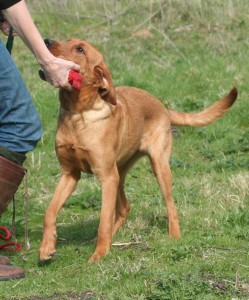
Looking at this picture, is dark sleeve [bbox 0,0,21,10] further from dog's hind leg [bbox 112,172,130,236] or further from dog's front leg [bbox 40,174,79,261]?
dog's hind leg [bbox 112,172,130,236]

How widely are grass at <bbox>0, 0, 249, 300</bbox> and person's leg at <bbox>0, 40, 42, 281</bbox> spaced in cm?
62

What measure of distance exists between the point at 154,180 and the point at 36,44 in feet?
11.8

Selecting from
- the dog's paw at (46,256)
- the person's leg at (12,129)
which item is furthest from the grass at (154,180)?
the person's leg at (12,129)

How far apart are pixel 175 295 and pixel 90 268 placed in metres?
1.04

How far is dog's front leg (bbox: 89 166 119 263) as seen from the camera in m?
5.99

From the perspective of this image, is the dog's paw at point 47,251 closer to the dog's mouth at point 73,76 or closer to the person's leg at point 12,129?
the person's leg at point 12,129

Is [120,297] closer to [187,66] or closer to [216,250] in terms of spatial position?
[216,250]

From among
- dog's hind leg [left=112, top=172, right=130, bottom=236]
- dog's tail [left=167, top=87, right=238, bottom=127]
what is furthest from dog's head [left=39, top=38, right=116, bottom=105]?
dog's tail [left=167, top=87, right=238, bottom=127]

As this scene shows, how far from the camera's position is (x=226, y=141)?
9.39 m

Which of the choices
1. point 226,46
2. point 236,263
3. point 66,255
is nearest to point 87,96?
point 66,255

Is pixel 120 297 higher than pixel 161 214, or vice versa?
pixel 120 297

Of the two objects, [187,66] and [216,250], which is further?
[187,66]

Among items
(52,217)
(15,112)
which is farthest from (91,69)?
(52,217)

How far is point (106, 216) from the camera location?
605 centimetres
